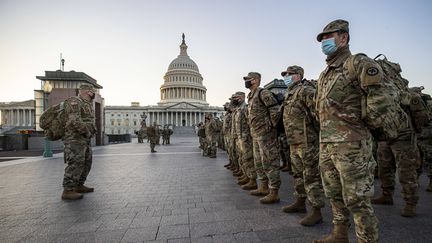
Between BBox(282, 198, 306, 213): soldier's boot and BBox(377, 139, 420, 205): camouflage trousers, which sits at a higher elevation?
BBox(377, 139, 420, 205): camouflage trousers

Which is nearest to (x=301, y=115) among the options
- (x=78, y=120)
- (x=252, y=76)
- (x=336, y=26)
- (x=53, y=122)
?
(x=336, y=26)

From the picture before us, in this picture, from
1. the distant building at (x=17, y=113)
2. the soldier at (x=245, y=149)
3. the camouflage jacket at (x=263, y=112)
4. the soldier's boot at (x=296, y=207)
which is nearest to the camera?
the soldier's boot at (x=296, y=207)

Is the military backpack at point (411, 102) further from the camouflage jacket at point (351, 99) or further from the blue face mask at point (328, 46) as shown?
the camouflage jacket at point (351, 99)

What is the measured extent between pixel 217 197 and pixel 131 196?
1.90 m

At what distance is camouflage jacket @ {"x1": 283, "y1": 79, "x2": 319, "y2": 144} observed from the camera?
379cm

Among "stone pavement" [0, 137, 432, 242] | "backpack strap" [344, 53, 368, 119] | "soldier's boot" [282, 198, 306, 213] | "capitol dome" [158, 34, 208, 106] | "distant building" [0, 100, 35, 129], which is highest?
"capitol dome" [158, 34, 208, 106]

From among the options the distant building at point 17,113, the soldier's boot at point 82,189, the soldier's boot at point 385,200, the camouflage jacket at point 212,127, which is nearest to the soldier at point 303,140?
the soldier's boot at point 385,200

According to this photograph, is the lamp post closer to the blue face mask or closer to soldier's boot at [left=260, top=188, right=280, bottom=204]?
soldier's boot at [left=260, top=188, right=280, bottom=204]

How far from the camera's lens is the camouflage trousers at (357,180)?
242cm

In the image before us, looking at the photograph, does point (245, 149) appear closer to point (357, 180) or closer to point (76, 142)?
point (357, 180)

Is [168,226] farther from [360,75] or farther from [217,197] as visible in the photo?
[360,75]

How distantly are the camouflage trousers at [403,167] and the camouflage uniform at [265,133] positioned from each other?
2004 mm

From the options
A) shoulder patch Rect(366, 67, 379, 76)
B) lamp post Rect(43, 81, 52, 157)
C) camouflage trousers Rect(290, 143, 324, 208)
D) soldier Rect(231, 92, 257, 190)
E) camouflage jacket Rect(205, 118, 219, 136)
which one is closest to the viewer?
shoulder patch Rect(366, 67, 379, 76)

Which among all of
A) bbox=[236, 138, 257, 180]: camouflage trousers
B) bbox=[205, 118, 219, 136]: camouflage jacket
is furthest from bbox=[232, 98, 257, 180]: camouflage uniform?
bbox=[205, 118, 219, 136]: camouflage jacket
